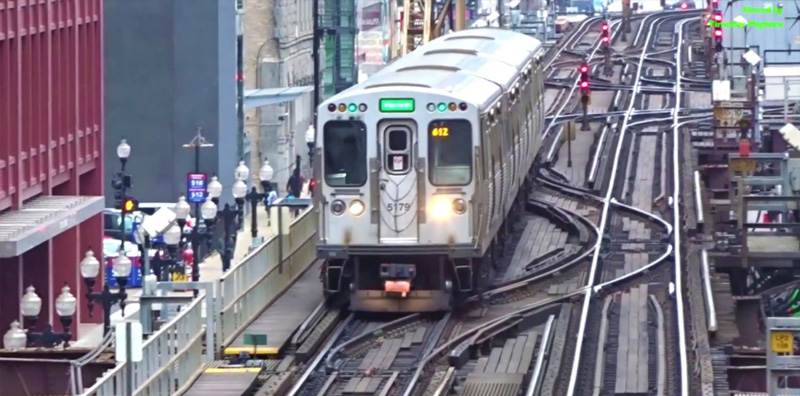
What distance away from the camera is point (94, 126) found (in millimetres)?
32625

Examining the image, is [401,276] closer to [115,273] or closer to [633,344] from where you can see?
[633,344]

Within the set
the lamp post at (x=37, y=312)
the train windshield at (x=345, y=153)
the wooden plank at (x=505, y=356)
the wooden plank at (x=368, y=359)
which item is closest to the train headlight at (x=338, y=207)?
the train windshield at (x=345, y=153)

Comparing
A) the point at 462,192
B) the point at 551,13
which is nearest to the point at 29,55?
the point at 462,192

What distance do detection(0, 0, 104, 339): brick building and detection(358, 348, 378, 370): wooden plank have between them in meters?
4.67

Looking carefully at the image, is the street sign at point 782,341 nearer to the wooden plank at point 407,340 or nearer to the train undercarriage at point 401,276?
the wooden plank at point 407,340

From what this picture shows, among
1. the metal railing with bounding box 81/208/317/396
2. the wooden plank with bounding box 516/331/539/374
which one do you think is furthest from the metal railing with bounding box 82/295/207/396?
the wooden plank with bounding box 516/331/539/374

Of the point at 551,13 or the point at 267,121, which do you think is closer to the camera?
the point at 267,121

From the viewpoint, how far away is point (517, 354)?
2227 cm

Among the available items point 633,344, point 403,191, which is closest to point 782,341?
point 633,344

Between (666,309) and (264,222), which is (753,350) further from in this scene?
(264,222)

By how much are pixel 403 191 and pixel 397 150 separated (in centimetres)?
48

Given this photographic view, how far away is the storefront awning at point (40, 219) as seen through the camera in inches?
969

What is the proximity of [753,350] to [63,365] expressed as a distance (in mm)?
7195

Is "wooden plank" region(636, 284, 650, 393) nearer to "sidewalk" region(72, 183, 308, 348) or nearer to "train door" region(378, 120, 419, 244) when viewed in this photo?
"train door" region(378, 120, 419, 244)
